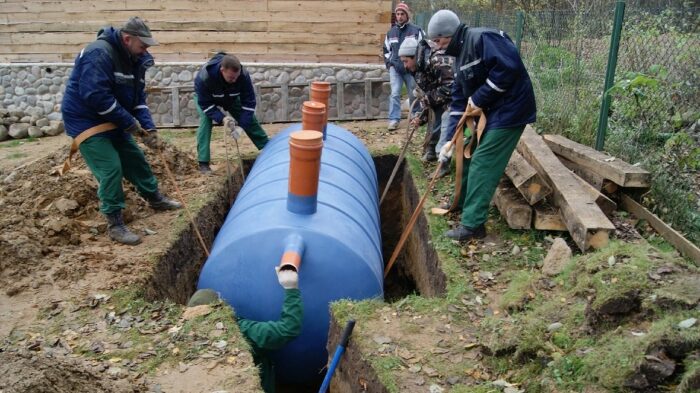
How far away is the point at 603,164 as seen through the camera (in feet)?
18.1

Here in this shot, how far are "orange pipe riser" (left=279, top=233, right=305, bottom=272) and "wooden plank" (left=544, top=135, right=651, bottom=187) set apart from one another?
122 inches

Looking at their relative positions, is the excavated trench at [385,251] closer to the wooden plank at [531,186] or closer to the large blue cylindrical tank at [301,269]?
the large blue cylindrical tank at [301,269]

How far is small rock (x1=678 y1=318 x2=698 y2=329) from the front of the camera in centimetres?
285

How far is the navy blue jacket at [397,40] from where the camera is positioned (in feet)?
30.6

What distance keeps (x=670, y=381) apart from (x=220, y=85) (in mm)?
5901

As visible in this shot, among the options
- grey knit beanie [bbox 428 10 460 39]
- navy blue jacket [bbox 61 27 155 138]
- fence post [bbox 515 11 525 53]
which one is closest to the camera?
grey knit beanie [bbox 428 10 460 39]

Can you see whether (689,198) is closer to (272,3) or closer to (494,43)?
(494,43)

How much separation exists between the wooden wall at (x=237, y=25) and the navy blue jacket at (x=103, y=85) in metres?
6.03

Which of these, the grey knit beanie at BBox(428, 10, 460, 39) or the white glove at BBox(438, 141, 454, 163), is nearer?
the grey knit beanie at BBox(428, 10, 460, 39)

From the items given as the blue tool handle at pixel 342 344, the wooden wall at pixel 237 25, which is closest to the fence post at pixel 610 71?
the blue tool handle at pixel 342 344

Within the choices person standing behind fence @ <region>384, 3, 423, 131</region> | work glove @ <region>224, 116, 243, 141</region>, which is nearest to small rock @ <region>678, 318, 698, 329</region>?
work glove @ <region>224, 116, 243, 141</region>

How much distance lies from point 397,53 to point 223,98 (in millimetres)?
3307

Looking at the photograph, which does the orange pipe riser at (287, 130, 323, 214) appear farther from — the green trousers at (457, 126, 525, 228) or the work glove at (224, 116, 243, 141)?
the work glove at (224, 116, 243, 141)

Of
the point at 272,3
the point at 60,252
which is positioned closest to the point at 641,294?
the point at 60,252
